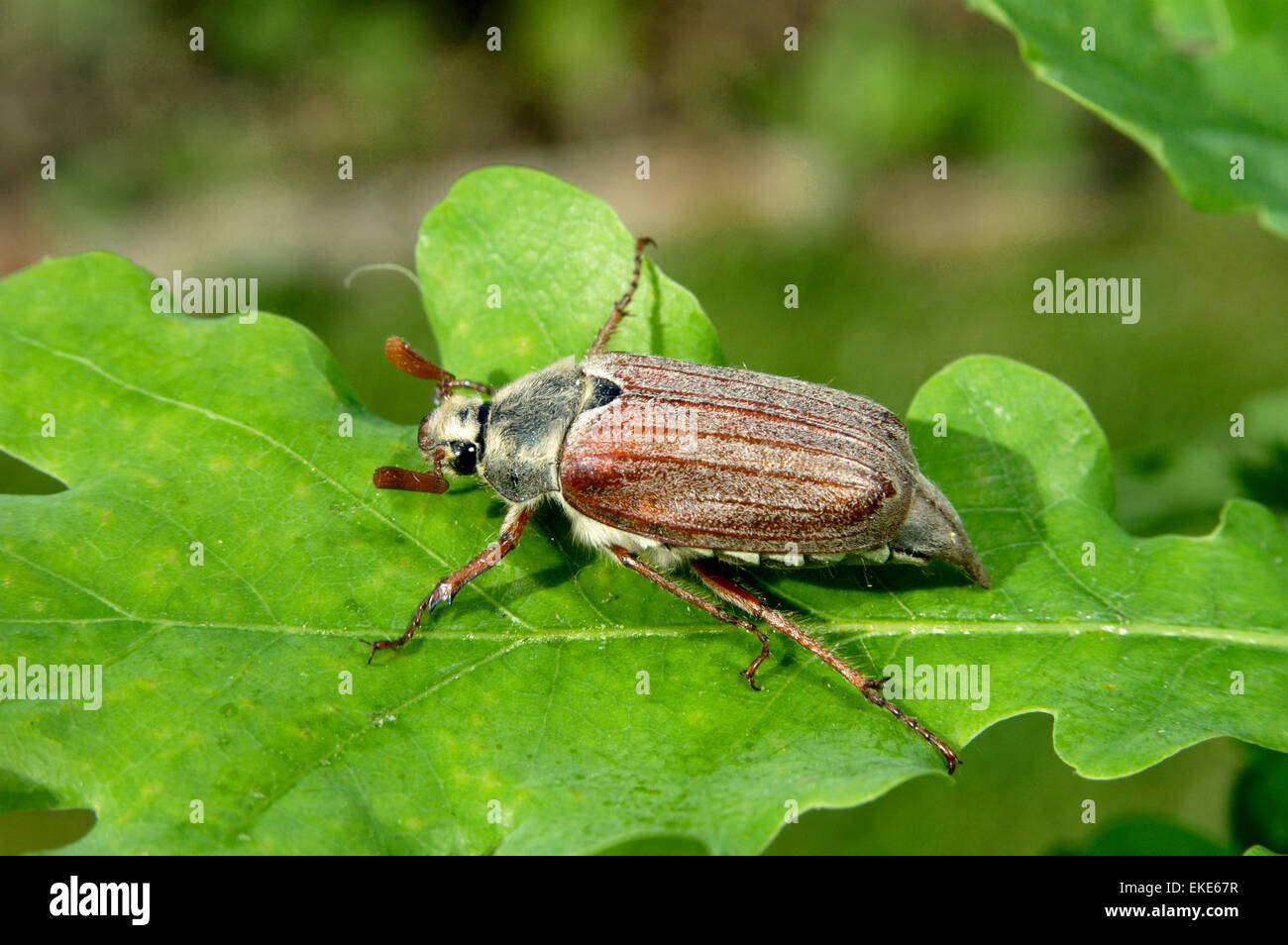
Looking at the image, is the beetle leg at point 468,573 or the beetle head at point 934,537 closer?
the beetle leg at point 468,573

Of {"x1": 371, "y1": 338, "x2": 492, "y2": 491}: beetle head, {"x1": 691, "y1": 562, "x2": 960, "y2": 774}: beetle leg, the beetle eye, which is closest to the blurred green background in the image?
{"x1": 371, "y1": 338, "x2": 492, "y2": 491}: beetle head

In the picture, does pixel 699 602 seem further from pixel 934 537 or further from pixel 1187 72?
pixel 1187 72

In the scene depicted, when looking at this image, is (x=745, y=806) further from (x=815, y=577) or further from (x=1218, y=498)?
(x=1218, y=498)

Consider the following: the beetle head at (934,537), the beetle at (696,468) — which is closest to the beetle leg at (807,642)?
the beetle at (696,468)

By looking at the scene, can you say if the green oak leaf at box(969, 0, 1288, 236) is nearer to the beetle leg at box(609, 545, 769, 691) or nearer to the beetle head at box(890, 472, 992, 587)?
the beetle head at box(890, 472, 992, 587)

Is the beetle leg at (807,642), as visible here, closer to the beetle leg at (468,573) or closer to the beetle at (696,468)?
the beetle at (696,468)

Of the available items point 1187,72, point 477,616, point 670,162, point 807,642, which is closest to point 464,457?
point 477,616

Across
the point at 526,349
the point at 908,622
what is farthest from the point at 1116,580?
the point at 526,349
